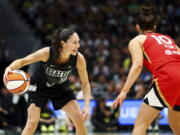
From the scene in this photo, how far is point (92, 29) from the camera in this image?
1894cm

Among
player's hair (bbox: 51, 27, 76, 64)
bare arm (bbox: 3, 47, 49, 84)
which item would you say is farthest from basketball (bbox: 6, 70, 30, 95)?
player's hair (bbox: 51, 27, 76, 64)

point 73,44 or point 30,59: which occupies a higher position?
point 73,44

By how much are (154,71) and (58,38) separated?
1.35 metres

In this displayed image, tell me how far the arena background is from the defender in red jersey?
7878mm

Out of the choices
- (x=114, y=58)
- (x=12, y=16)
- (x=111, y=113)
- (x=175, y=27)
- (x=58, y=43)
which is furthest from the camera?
(x=12, y=16)

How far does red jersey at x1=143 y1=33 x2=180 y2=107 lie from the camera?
529 cm

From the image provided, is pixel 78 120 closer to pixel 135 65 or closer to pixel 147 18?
pixel 135 65

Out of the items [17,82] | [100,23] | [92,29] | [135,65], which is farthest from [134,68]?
[100,23]

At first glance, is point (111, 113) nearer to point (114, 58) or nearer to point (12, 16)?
point (114, 58)

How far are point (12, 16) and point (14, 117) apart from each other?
892cm

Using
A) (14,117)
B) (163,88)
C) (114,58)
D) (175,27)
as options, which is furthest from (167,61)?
(175,27)

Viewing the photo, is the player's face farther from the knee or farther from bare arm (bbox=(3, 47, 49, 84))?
the knee

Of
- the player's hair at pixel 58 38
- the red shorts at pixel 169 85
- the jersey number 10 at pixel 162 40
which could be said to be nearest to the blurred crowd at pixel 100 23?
the player's hair at pixel 58 38

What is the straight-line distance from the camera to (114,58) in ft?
54.6
